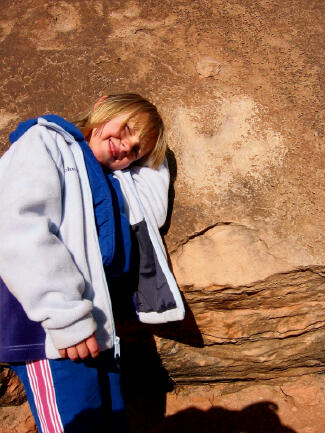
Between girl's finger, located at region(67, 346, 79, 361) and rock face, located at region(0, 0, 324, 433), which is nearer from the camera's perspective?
girl's finger, located at region(67, 346, 79, 361)

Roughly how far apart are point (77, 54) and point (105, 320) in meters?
1.39

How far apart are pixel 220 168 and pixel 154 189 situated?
1.17 ft

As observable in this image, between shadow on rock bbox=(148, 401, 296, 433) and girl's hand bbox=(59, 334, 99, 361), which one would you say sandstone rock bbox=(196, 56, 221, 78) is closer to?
girl's hand bbox=(59, 334, 99, 361)

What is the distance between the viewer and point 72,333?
3.81 ft

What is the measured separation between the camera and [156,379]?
7.48 feet

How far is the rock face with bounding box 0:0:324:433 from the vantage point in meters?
1.74

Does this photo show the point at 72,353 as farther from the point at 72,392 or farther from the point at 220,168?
the point at 220,168

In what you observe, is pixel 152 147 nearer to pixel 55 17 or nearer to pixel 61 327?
pixel 61 327

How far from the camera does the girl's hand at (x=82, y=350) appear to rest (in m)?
1.20

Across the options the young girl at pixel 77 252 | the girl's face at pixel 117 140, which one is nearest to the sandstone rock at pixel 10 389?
the young girl at pixel 77 252

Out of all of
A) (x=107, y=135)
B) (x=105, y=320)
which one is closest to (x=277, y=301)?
(x=105, y=320)

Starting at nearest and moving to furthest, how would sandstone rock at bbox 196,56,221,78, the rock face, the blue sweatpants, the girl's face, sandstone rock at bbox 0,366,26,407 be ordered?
the blue sweatpants < the girl's face < the rock face < sandstone rock at bbox 196,56,221,78 < sandstone rock at bbox 0,366,26,407

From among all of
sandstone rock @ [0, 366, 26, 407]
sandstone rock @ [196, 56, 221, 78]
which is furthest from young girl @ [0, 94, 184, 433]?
sandstone rock @ [0, 366, 26, 407]

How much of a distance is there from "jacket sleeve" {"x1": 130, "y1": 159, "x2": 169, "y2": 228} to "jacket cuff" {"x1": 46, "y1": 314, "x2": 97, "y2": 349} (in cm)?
54
